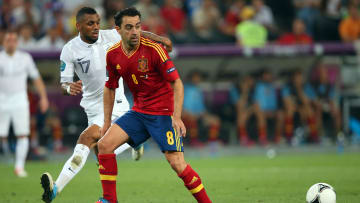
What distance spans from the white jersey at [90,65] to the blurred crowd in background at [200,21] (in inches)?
361

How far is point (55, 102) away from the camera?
19.6 m

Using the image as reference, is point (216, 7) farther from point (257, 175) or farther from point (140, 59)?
point (140, 59)

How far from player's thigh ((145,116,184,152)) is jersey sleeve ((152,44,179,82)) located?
0.51 m

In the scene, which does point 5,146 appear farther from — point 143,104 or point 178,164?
point 178,164

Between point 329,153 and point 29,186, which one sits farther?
point 329,153

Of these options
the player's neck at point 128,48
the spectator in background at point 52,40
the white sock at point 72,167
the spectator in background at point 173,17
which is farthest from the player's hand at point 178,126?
the spectator in background at point 173,17

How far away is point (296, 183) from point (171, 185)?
2.02 metres

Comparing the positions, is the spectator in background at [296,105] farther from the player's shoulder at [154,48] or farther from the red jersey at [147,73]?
the player's shoulder at [154,48]

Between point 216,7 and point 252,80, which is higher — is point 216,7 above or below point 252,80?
above

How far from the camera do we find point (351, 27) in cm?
1950

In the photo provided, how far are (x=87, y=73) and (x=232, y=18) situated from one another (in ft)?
38.3

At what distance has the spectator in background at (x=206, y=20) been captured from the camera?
1948 cm

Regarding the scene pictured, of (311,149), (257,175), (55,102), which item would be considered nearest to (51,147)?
(55,102)

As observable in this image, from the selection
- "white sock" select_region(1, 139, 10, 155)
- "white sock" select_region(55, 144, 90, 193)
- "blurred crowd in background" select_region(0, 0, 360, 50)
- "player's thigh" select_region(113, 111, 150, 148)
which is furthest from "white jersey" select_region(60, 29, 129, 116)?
"white sock" select_region(1, 139, 10, 155)
